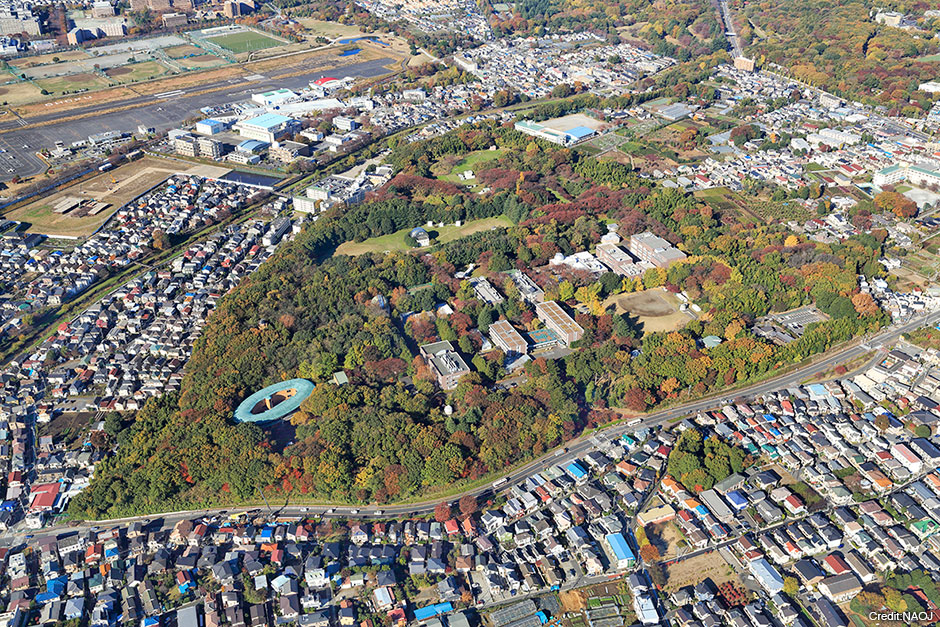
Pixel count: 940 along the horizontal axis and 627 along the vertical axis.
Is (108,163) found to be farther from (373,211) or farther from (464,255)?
(464,255)

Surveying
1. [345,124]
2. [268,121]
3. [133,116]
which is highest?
[268,121]

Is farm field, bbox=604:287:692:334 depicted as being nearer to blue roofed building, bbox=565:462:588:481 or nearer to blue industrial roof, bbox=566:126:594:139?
blue roofed building, bbox=565:462:588:481

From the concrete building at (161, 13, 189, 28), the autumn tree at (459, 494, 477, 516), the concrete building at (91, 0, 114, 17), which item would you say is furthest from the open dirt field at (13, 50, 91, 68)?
the autumn tree at (459, 494, 477, 516)

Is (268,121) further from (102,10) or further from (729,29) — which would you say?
(729,29)

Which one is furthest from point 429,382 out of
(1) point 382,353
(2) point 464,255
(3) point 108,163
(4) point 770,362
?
(3) point 108,163

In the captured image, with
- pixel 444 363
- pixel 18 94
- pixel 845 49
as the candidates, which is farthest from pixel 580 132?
pixel 18 94
